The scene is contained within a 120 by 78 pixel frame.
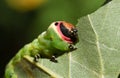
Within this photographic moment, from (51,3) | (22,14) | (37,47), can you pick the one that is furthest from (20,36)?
(37,47)

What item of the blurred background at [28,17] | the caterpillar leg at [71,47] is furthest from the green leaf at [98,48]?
the blurred background at [28,17]

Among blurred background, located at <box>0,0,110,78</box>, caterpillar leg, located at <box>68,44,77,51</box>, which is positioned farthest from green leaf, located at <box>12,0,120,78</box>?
blurred background, located at <box>0,0,110,78</box>

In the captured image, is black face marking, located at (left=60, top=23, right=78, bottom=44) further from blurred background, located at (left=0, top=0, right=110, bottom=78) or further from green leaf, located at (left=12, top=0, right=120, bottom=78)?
blurred background, located at (left=0, top=0, right=110, bottom=78)

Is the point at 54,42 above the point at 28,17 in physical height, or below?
below

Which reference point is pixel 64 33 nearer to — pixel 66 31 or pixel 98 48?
pixel 66 31

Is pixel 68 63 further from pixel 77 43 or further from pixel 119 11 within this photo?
pixel 119 11

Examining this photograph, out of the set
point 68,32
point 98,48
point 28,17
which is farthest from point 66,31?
point 28,17
